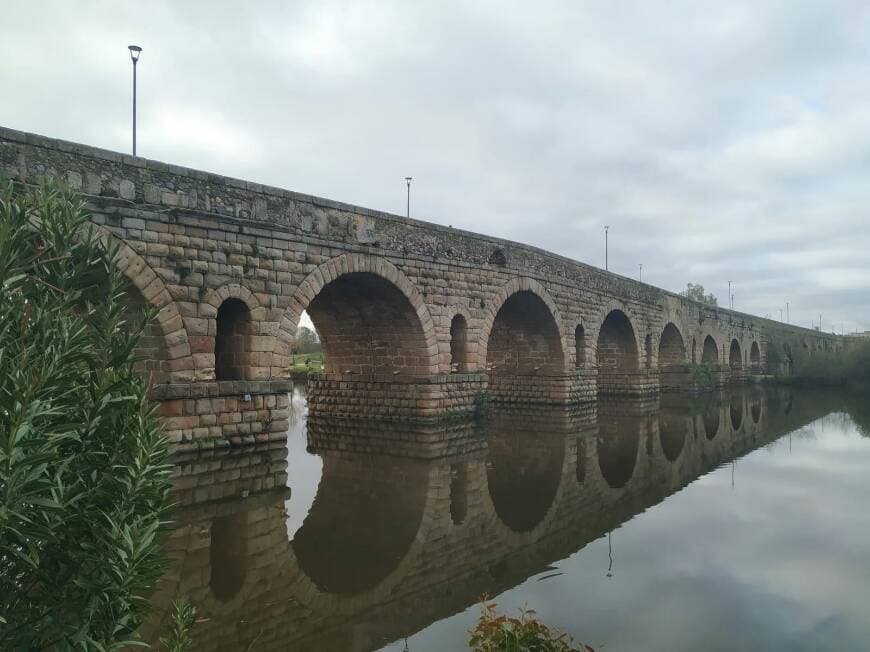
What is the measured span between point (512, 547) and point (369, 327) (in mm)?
9385

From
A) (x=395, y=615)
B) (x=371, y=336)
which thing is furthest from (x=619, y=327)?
(x=395, y=615)

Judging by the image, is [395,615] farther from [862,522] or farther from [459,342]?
[459,342]

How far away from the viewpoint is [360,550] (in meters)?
6.61

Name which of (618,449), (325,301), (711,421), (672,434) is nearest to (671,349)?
(711,421)

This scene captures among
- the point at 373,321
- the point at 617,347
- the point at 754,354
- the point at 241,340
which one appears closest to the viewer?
the point at 241,340

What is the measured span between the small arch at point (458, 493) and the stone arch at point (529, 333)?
324 inches

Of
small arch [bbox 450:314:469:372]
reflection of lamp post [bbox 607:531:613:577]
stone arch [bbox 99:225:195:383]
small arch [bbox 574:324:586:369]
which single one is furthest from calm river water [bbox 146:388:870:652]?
small arch [bbox 574:324:586:369]

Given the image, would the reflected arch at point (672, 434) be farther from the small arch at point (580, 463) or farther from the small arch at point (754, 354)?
the small arch at point (754, 354)

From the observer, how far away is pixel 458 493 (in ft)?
30.3

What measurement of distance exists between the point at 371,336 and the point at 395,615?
10963 millimetres

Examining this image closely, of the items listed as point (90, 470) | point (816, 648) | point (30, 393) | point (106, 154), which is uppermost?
point (106, 154)

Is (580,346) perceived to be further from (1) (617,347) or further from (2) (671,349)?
(2) (671,349)

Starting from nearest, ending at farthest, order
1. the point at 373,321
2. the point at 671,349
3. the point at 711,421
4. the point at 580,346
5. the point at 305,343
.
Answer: the point at 373,321 < the point at 711,421 < the point at 580,346 < the point at 671,349 < the point at 305,343

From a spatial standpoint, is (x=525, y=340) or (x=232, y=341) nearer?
(x=232, y=341)
